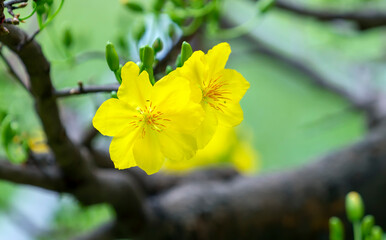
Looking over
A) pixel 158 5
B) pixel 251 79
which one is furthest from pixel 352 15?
pixel 251 79

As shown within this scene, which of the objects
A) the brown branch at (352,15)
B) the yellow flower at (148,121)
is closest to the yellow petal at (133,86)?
the yellow flower at (148,121)

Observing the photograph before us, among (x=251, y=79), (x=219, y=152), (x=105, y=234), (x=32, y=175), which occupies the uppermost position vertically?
(x=32, y=175)

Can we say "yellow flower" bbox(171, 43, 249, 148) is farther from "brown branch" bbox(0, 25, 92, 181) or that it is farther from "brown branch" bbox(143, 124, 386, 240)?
"brown branch" bbox(143, 124, 386, 240)

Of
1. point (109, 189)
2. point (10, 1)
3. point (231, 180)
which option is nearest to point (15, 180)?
point (109, 189)

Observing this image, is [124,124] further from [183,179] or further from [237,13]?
[237,13]

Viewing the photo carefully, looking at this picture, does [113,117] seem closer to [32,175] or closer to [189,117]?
[189,117]

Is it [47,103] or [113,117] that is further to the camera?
[47,103]

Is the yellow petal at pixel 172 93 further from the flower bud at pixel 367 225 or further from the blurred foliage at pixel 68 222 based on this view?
the blurred foliage at pixel 68 222
